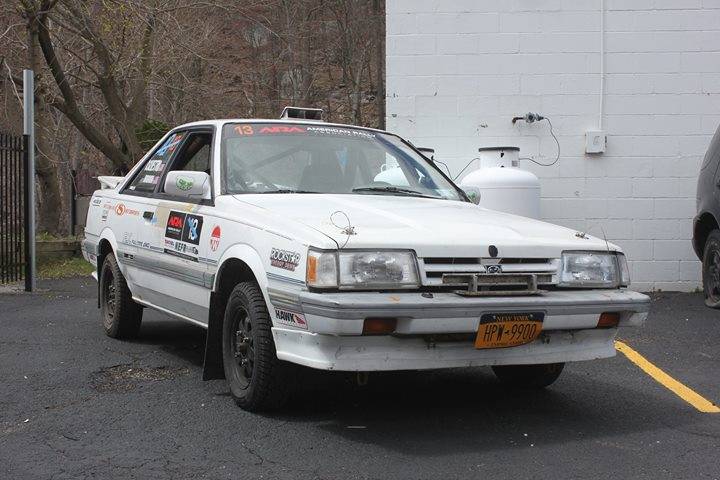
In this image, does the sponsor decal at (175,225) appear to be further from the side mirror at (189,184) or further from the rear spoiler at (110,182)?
the rear spoiler at (110,182)

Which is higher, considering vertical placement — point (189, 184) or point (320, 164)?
point (320, 164)

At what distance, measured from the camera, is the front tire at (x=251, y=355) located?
14.7ft

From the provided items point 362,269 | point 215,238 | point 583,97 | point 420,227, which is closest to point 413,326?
point 362,269

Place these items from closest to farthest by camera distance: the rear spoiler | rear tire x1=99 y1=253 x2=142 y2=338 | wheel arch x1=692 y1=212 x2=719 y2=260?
1. rear tire x1=99 y1=253 x2=142 y2=338
2. the rear spoiler
3. wheel arch x1=692 y1=212 x2=719 y2=260

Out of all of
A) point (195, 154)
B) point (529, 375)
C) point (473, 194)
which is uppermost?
point (195, 154)

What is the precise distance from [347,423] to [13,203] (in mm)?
7892

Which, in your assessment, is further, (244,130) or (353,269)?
(244,130)

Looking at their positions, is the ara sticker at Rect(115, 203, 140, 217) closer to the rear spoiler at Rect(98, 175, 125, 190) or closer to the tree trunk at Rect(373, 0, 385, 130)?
the rear spoiler at Rect(98, 175, 125, 190)

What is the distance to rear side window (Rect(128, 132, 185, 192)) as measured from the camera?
6316 millimetres

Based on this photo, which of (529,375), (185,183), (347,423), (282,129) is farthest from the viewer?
(282,129)

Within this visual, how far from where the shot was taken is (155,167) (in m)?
6.48

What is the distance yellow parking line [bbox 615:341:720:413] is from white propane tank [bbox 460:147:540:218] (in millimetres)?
2770

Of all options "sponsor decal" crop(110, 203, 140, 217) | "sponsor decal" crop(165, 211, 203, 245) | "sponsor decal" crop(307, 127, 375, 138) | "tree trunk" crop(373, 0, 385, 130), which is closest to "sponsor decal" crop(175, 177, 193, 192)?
"sponsor decal" crop(165, 211, 203, 245)

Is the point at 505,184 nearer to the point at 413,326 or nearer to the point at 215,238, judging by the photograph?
the point at 215,238
